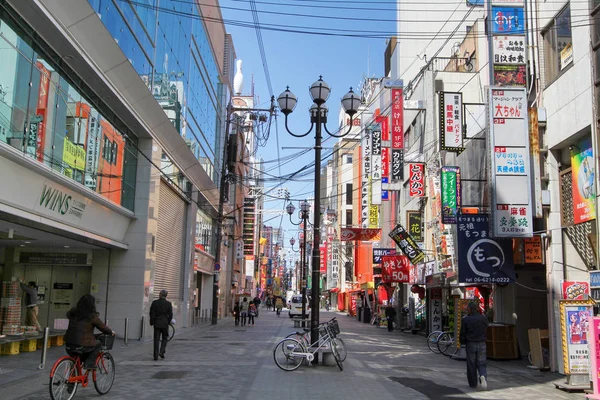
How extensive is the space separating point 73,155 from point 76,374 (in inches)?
314

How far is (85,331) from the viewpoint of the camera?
8.78 metres

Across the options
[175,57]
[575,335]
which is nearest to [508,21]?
[575,335]

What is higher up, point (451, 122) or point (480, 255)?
point (451, 122)

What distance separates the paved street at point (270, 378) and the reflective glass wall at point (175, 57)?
29.2 ft

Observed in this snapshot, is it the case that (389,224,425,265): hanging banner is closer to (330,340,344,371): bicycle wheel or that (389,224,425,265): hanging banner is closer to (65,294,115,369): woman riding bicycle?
(330,340,344,371): bicycle wheel

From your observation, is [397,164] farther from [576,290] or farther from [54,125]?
[54,125]

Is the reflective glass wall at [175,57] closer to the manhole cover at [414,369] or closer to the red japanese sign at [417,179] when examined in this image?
the red japanese sign at [417,179]

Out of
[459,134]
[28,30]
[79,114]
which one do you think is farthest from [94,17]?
[459,134]

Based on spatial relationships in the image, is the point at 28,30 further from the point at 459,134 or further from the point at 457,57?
the point at 457,57

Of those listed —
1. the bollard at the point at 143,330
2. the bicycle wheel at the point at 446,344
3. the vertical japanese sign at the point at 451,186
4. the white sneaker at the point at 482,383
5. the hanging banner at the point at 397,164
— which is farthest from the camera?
the hanging banner at the point at 397,164

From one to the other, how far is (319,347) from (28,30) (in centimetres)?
969

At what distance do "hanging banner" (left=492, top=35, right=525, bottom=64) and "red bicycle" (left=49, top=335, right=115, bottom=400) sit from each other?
1241 cm

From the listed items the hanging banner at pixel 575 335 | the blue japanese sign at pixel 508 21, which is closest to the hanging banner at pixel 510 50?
the blue japanese sign at pixel 508 21

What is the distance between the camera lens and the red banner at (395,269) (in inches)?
1179
